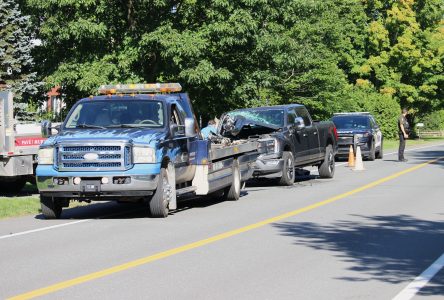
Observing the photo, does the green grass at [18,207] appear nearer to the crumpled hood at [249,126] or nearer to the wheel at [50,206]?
the wheel at [50,206]

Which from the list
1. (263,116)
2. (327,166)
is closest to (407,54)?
(327,166)

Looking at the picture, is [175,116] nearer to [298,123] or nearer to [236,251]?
[236,251]

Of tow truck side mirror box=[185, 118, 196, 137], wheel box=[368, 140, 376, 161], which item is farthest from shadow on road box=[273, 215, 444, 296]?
wheel box=[368, 140, 376, 161]

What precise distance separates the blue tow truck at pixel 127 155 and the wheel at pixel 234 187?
1188 millimetres

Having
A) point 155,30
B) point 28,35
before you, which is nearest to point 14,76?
point 28,35

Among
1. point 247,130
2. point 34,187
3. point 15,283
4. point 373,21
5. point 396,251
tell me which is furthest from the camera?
point 373,21

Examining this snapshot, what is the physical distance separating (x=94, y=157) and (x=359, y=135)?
67.6ft

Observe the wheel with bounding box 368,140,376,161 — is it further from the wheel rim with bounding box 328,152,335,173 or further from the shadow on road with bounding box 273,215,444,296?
the shadow on road with bounding box 273,215,444,296

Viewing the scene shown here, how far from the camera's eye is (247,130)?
22016mm

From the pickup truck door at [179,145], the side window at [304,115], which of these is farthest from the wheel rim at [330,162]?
the pickup truck door at [179,145]

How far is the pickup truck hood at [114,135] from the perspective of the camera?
1422 centimetres

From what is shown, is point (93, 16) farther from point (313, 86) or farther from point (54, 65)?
point (313, 86)

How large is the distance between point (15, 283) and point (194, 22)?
2319 cm

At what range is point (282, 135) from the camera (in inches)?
845
